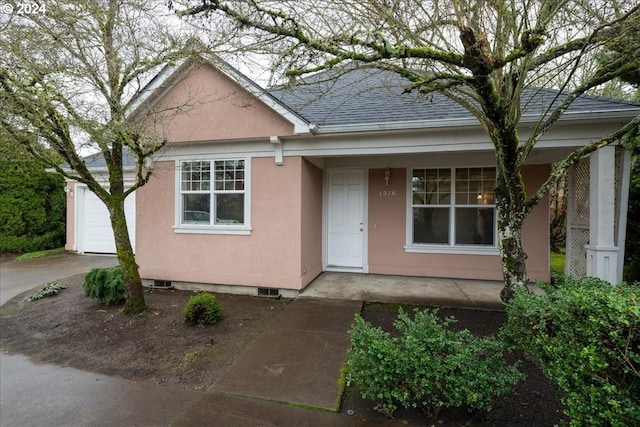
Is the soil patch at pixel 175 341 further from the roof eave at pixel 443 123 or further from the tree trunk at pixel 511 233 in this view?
the roof eave at pixel 443 123

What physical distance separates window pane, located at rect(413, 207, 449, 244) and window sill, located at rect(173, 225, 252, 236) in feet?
12.4

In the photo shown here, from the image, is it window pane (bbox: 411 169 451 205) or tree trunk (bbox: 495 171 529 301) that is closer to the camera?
tree trunk (bbox: 495 171 529 301)

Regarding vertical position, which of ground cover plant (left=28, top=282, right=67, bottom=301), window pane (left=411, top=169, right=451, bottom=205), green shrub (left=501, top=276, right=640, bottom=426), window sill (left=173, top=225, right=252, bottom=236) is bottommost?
ground cover plant (left=28, top=282, right=67, bottom=301)

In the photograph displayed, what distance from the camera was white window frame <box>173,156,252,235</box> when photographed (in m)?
5.70

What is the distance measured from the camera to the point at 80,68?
12.3 ft

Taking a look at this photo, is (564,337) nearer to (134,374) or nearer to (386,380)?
(386,380)

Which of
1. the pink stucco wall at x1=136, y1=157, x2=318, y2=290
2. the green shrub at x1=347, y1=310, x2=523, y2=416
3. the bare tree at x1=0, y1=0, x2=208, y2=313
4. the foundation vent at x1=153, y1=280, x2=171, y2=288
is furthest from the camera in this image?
the foundation vent at x1=153, y1=280, x2=171, y2=288

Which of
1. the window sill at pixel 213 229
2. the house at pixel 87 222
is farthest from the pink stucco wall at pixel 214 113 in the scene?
the house at pixel 87 222

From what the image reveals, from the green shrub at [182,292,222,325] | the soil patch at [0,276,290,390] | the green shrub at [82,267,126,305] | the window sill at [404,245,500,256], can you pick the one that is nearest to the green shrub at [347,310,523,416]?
the soil patch at [0,276,290,390]

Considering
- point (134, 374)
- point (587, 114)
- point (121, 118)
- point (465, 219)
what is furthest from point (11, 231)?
point (587, 114)

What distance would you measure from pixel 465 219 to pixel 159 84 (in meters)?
6.94

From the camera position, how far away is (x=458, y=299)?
5137 millimetres

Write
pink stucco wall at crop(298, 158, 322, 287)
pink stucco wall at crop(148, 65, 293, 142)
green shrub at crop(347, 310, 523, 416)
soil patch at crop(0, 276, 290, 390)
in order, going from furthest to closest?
pink stucco wall at crop(298, 158, 322, 287) → pink stucco wall at crop(148, 65, 293, 142) → soil patch at crop(0, 276, 290, 390) → green shrub at crop(347, 310, 523, 416)
